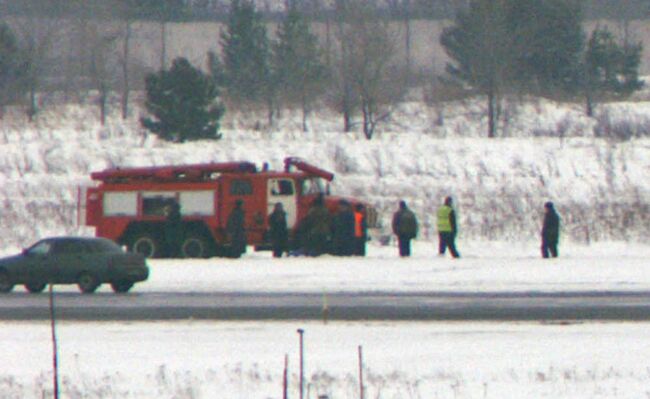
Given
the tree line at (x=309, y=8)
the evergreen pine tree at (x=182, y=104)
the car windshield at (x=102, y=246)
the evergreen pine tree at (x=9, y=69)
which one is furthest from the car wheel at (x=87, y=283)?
the tree line at (x=309, y=8)

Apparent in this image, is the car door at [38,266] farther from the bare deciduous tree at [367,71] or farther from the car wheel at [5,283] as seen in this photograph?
the bare deciduous tree at [367,71]

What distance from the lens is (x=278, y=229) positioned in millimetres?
38219

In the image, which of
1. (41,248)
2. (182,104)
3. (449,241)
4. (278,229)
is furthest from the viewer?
(182,104)

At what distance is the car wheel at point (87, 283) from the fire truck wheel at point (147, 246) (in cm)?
1074

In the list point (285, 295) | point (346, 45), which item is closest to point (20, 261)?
point (285, 295)

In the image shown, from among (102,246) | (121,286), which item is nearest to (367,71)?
(102,246)

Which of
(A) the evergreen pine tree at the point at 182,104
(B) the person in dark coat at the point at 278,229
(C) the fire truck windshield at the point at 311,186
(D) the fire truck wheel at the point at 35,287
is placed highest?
(A) the evergreen pine tree at the point at 182,104

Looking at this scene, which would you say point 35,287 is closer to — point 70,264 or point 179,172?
point 70,264

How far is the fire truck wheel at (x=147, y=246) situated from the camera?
39.5m

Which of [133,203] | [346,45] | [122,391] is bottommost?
[122,391]

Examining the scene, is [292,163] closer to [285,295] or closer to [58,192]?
[285,295]

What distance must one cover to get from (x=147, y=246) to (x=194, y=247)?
1.26 meters

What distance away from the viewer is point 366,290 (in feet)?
94.5

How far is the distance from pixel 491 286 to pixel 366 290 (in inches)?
103
